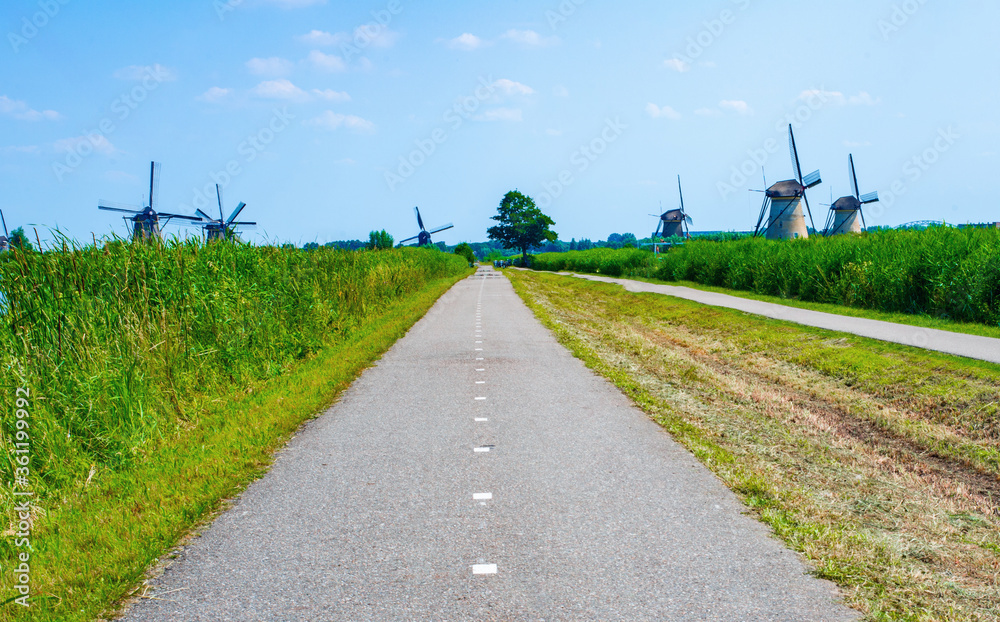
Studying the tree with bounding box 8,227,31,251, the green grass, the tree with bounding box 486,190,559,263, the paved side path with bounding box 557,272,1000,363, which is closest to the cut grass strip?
the green grass

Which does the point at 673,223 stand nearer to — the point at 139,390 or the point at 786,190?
the point at 786,190

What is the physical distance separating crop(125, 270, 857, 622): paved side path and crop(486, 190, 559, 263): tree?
105 meters

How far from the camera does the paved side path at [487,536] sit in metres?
3.55

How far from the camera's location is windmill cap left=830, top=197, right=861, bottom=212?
219 ft

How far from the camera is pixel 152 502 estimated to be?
16.9ft

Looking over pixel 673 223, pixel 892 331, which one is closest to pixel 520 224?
pixel 673 223

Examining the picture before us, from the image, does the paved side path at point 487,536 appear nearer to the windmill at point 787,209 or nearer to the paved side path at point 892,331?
the paved side path at point 892,331

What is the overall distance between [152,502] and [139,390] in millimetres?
3139

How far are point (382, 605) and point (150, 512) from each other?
243 cm

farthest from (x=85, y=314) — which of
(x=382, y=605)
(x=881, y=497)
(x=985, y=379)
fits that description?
(x=985, y=379)

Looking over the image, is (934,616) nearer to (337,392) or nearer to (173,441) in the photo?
(173,441)

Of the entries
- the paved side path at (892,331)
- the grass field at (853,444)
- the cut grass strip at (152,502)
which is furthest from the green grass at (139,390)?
the paved side path at (892,331)

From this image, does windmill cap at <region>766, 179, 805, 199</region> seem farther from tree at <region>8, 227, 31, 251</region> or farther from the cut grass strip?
tree at <region>8, 227, 31, 251</region>

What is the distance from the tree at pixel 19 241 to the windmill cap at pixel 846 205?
72498 millimetres
